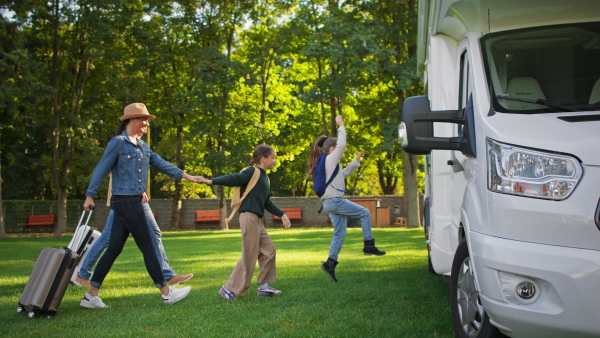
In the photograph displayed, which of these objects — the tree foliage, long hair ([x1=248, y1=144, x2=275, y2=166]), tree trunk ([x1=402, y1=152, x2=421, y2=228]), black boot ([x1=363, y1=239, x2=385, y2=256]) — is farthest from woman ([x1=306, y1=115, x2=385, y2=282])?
tree trunk ([x1=402, y1=152, x2=421, y2=228])

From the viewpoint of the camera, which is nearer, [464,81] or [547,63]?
[547,63]

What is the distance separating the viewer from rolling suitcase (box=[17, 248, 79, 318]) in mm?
6219

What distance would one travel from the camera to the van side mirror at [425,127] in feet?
13.7

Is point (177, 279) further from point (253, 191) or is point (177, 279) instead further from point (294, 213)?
point (294, 213)

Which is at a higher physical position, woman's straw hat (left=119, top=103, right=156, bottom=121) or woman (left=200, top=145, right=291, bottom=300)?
woman's straw hat (left=119, top=103, right=156, bottom=121)

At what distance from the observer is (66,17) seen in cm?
3098

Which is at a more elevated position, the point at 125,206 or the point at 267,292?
the point at 125,206

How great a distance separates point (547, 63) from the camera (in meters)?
4.66

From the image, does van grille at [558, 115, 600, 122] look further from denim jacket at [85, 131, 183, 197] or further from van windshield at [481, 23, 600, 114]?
denim jacket at [85, 131, 183, 197]

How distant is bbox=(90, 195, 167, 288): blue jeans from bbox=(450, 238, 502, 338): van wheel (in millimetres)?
3437

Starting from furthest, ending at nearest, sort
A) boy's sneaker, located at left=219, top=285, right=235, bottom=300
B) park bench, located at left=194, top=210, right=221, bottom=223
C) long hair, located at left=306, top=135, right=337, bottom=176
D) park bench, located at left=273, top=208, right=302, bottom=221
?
park bench, located at left=273, top=208, right=302, bottom=221 → park bench, located at left=194, top=210, right=221, bottom=223 → long hair, located at left=306, top=135, right=337, bottom=176 → boy's sneaker, located at left=219, top=285, right=235, bottom=300

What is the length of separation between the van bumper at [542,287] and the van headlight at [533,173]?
28cm

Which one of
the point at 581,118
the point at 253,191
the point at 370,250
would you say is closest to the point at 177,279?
the point at 253,191

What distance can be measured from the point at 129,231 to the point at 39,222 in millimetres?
33245
